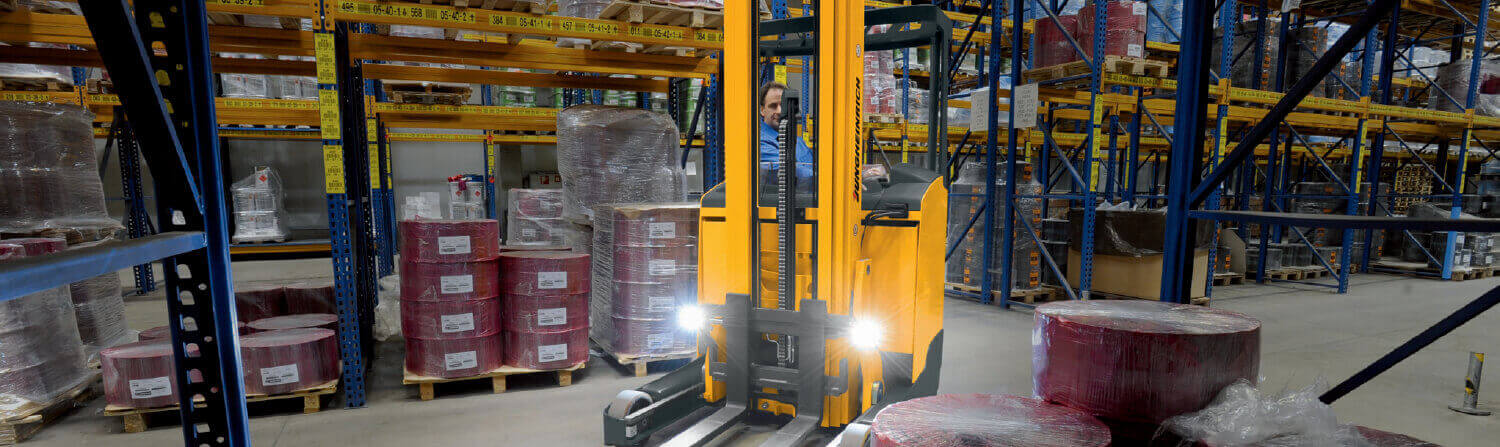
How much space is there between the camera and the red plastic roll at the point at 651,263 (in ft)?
→ 15.8

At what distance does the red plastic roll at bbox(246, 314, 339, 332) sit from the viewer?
4496 mm

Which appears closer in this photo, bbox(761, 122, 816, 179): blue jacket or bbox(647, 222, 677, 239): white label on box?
bbox(761, 122, 816, 179): blue jacket

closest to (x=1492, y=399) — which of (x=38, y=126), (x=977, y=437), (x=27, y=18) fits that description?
(x=977, y=437)

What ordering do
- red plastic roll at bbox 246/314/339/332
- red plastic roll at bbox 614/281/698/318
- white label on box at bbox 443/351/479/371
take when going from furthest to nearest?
red plastic roll at bbox 614/281/698/318 → red plastic roll at bbox 246/314/339/332 → white label on box at bbox 443/351/479/371

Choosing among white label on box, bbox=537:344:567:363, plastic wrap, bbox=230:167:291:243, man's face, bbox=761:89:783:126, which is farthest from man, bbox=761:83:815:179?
plastic wrap, bbox=230:167:291:243

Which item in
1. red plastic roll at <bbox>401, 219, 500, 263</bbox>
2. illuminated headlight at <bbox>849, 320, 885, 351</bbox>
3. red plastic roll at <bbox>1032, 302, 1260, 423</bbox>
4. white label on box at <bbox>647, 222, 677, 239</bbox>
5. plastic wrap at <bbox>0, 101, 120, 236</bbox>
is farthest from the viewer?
plastic wrap at <bbox>0, 101, 120, 236</bbox>

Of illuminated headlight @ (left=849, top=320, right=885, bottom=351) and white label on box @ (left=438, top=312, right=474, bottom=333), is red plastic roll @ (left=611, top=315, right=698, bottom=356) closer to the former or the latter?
white label on box @ (left=438, top=312, right=474, bottom=333)

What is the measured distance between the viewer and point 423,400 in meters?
4.35

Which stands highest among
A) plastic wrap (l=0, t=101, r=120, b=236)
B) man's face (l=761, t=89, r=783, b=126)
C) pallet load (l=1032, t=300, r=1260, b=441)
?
man's face (l=761, t=89, r=783, b=126)

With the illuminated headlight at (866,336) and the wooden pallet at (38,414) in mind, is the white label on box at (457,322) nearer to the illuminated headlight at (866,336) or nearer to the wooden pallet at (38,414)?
the wooden pallet at (38,414)

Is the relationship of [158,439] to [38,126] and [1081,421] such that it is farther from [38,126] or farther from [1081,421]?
[1081,421]

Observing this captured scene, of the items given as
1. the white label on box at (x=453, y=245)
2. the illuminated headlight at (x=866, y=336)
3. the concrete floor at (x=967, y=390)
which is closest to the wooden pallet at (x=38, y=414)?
the concrete floor at (x=967, y=390)

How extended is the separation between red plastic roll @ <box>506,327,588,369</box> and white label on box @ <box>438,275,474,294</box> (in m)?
0.45

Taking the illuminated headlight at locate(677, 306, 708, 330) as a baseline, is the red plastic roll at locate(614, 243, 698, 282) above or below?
above
